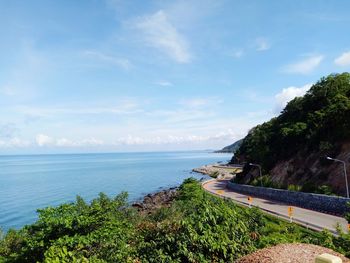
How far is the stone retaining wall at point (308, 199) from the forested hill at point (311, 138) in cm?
388

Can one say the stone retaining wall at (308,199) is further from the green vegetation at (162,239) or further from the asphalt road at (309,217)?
the green vegetation at (162,239)

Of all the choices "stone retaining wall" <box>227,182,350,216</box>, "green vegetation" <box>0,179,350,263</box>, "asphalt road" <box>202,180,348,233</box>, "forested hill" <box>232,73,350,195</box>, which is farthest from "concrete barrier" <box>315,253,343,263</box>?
"forested hill" <box>232,73,350,195</box>

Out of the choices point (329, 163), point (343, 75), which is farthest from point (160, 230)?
point (343, 75)

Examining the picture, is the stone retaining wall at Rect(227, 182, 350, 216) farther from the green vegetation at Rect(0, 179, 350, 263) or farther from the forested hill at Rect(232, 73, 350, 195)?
the green vegetation at Rect(0, 179, 350, 263)

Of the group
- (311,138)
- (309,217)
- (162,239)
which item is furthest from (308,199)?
(162,239)

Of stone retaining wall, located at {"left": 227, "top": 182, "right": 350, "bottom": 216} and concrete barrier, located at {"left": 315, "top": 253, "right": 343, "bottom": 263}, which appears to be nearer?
concrete barrier, located at {"left": 315, "top": 253, "right": 343, "bottom": 263}

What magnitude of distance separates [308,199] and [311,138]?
55.1ft

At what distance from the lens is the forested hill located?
47.6 metres

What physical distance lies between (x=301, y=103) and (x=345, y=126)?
18.2m

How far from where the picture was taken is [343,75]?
58500 mm

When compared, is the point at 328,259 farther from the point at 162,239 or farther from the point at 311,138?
the point at 311,138

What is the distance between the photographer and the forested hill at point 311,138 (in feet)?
156

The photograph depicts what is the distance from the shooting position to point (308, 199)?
4147 cm

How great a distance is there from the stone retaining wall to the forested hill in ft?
12.7
